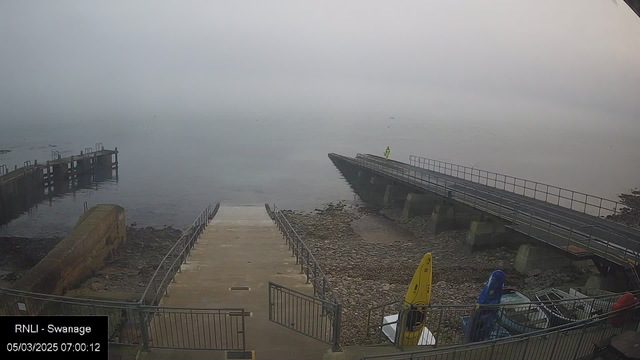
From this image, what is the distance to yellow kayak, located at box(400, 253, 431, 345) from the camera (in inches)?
314

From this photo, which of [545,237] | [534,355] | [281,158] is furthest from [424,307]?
[281,158]

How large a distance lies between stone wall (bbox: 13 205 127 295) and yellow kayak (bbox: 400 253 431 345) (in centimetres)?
1306

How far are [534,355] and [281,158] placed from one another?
8086cm

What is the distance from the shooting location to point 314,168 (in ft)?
237

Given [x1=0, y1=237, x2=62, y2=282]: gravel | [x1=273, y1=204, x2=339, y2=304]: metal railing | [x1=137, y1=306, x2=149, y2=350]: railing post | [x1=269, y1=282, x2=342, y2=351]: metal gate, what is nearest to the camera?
[x1=137, y1=306, x2=149, y2=350]: railing post

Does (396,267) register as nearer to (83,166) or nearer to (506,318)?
(506,318)

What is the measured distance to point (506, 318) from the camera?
29.1ft

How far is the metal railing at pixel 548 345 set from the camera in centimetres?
651

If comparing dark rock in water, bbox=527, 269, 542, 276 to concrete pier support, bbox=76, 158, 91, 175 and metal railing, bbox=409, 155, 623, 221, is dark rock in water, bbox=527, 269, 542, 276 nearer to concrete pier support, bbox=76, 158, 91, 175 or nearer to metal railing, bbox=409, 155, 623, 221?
metal railing, bbox=409, 155, 623, 221

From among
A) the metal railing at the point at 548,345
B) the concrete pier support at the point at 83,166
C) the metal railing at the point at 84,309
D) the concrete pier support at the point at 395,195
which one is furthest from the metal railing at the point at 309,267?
the concrete pier support at the point at 83,166

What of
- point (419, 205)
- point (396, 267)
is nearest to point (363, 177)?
point (419, 205)

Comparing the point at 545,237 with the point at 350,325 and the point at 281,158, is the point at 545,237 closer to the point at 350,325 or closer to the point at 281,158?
the point at 350,325

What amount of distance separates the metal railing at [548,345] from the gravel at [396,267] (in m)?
4.50

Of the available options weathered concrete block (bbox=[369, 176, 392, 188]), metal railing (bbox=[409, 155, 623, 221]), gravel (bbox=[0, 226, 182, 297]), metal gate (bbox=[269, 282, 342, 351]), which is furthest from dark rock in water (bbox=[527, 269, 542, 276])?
weathered concrete block (bbox=[369, 176, 392, 188])
